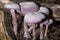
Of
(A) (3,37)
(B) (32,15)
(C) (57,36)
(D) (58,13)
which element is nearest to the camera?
(B) (32,15)

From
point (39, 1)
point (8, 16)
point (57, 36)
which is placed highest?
point (39, 1)

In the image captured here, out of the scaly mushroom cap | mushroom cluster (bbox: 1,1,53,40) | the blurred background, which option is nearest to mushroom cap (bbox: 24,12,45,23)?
mushroom cluster (bbox: 1,1,53,40)

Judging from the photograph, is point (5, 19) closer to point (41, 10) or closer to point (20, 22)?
point (20, 22)

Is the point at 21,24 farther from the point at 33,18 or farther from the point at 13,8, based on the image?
the point at 33,18

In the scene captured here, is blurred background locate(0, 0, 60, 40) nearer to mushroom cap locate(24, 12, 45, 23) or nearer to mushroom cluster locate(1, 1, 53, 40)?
mushroom cluster locate(1, 1, 53, 40)

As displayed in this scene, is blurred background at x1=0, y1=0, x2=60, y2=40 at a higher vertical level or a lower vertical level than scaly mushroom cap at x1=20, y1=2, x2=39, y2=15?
lower

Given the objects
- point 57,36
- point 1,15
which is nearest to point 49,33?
point 57,36

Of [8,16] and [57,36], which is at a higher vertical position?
[8,16]

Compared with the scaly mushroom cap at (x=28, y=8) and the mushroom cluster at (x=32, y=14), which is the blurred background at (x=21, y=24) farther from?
the scaly mushroom cap at (x=28, y=8)

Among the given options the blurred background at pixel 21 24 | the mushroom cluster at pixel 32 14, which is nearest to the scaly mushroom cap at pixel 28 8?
the mushroom cluster at pixel 32 14

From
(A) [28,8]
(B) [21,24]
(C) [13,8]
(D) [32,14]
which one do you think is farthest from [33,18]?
(B) [21,24]

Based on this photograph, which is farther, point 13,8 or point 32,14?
point 13,8
